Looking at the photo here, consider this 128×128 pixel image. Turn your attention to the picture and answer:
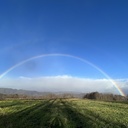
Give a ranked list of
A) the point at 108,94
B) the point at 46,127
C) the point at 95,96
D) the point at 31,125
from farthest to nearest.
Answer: the point at 108,94 < the point at 95,96 < the point at 31,125 < the point at 46,127

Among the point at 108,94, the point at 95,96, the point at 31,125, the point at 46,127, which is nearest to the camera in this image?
the point at 46,127

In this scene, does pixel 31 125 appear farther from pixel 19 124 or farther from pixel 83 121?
pixel 83 121

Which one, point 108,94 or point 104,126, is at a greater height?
point 108,94

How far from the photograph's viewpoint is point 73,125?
19844mm

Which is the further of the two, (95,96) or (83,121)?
(95,96)

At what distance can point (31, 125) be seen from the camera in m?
20.8

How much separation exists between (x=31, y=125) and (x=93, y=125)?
19.6 ft

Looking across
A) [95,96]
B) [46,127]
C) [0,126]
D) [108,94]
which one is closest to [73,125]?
[46,127]

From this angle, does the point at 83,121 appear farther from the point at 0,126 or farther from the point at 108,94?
the point at 108,94

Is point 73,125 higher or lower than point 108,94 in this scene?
lower

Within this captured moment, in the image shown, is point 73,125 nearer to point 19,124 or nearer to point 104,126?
point 104,126

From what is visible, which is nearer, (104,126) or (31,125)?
(104,126)

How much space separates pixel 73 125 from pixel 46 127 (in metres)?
2.51

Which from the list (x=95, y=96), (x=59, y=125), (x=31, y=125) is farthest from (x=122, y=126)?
(x=95, y=96)
